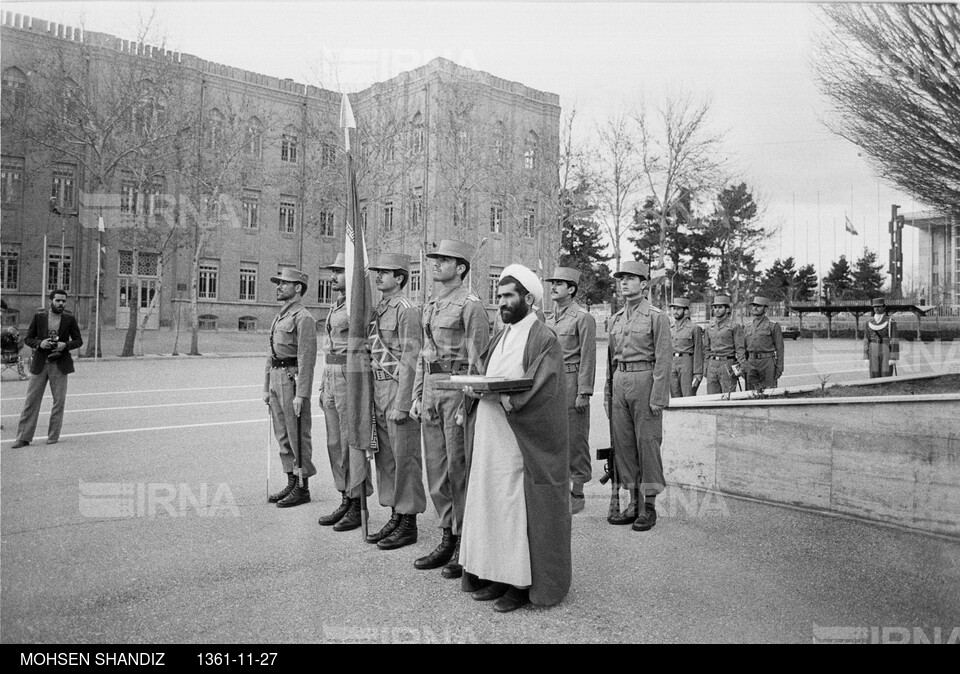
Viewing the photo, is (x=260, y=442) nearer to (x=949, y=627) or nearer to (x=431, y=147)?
(x=949, y=627)

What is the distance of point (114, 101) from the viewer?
23.0 metres

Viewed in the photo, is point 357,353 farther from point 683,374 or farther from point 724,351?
point 724,351

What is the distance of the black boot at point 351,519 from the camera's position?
19.2 ft

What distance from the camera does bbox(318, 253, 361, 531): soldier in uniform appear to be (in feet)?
19.7

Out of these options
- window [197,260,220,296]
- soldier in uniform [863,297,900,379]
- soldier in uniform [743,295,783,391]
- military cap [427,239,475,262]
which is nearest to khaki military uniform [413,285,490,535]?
military cap [427,239,475,262]

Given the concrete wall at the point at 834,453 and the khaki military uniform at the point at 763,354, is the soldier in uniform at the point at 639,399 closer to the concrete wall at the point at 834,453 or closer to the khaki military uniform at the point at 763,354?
the concrete wall at the point at 834,453

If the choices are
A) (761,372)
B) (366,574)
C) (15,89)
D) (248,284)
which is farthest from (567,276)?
(248,284)

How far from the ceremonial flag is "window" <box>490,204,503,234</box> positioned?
24143 mm

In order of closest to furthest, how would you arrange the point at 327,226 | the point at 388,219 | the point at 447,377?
the point at 447,377, the point at 327,226, the point at 388,219

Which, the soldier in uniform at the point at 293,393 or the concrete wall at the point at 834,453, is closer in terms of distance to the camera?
the concrete wall at the point at 834,453

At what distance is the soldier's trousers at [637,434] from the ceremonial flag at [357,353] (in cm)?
232

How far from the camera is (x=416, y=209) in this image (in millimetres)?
28453

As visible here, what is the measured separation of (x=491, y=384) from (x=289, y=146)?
22585 mm

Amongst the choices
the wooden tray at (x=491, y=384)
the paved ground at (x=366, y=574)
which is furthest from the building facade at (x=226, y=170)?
the wooden tray at (x=491, y=384)
